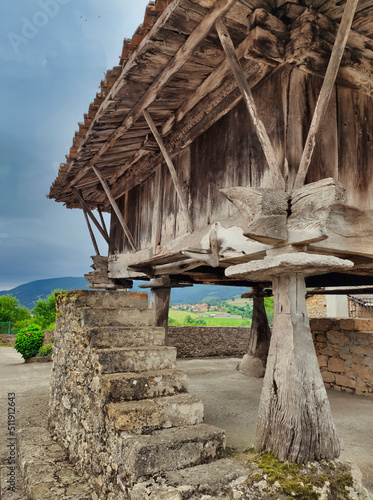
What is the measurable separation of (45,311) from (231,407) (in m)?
20.4

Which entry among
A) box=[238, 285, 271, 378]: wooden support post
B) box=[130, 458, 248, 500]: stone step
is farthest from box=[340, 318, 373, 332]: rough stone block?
box=[130, 458, 248, 500]: stone step

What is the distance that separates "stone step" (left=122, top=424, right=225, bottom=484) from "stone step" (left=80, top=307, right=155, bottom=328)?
1.23 metres

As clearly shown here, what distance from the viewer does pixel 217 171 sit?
3.90 m

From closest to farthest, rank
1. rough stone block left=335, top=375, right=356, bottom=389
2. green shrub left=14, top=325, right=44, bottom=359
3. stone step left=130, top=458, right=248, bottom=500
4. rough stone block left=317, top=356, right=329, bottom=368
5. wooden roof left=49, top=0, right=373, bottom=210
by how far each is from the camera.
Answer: stone step left=130, top=458, right=248, bottom=500 → wooden roof left=49, top=0, right=373, bottom=210 → rough stone block left=335, top=375, right=356, bottom=389 → rough stone block left=317, top=356, right=329, bottom=368 → green shrub left=14, top=325, right=44, bottom=359

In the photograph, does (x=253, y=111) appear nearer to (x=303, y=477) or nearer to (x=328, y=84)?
(x=328, y=84)

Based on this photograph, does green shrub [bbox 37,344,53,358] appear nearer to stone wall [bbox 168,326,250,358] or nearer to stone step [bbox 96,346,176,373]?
stone wall [bbox 168,326,250,358]

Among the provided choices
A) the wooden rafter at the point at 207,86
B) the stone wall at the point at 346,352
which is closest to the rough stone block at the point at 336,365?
the stone wall at the point at 346,352

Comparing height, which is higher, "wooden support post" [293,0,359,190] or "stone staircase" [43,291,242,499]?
"wooden support post" [293,0,359,190]

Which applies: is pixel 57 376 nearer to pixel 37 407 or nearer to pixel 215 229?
pixel 37 407

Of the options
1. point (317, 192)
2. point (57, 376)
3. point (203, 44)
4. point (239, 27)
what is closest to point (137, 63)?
point (203, 44)

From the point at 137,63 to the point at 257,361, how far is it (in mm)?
6666

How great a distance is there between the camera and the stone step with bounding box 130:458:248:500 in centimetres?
188

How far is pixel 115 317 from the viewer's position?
3.40m

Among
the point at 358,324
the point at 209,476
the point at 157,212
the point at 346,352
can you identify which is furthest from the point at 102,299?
the point at 346,352
